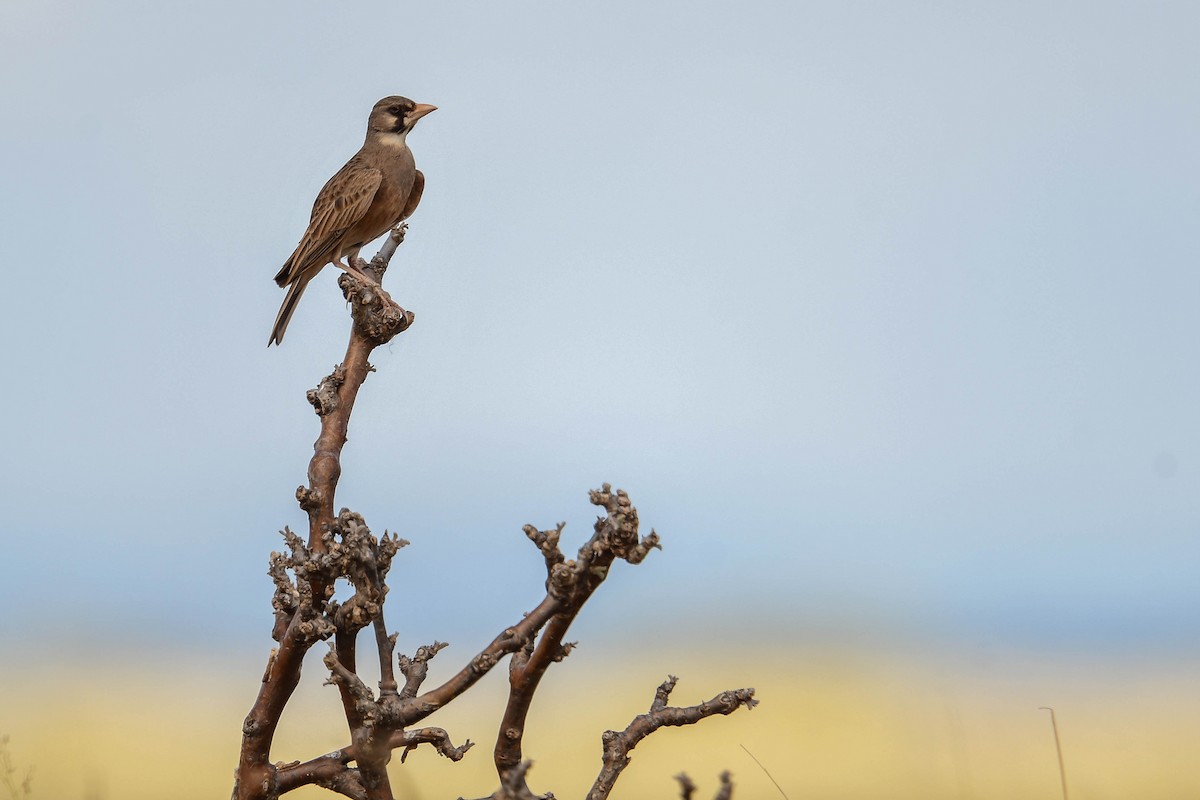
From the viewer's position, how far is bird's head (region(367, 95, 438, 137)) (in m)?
10.8

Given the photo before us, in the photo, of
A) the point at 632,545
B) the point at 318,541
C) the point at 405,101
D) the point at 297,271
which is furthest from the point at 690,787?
the point at 405,101

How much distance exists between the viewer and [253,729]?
4.46 m

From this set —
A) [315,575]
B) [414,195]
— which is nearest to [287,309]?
[414,195]

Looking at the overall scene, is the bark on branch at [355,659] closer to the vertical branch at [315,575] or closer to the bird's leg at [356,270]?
the vertical branch at [315,575]

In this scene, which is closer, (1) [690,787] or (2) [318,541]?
(1) [690,787]

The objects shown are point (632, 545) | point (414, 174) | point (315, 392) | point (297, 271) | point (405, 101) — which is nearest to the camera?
point (632, 545)

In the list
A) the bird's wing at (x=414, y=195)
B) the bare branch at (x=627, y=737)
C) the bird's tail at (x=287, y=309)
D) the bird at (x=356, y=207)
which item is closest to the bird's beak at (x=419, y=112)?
the bird at (x=356, y=207)

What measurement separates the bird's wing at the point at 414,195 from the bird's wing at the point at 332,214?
18.4 inches

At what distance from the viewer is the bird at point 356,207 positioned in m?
9.10

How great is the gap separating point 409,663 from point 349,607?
302 mm

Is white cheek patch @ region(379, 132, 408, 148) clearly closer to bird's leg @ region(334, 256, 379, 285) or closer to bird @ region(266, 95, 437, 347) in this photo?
bird @ region(266, 95, 437, 347)

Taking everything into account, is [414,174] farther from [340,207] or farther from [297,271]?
[297,271]

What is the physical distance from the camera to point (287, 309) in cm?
887

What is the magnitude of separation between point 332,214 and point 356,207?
208mm
